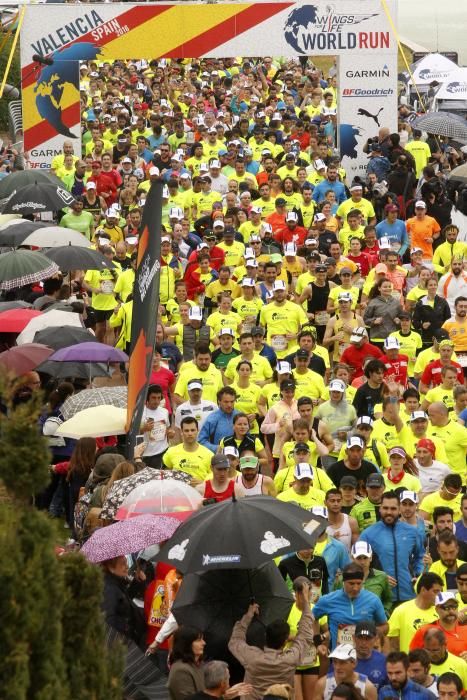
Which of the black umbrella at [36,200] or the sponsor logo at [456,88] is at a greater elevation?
the black umbrella at [36,200]

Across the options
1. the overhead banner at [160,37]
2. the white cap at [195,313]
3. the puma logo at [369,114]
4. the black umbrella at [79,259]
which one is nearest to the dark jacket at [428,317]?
the white cap at [195,313]

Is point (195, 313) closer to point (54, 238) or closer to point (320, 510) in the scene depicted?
point (54, 238)

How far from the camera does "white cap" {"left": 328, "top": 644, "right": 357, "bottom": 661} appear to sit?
33.4ft

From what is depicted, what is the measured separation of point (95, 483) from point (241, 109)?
22512 millimetres

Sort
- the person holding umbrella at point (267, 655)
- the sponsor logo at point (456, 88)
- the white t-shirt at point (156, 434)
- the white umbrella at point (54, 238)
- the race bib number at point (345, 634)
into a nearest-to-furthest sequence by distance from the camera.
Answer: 1. the person holding umbrella at point (267, 655)
2. the race bib number at point (345, 634)
3. the white t-shirt at point (156, 434)
4. the white umbrella at point (54, 238)
5. the sponsor logo at point (456, 88)

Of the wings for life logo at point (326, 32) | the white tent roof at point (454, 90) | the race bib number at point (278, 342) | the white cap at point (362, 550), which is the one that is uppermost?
the white cap at point (362, 550)

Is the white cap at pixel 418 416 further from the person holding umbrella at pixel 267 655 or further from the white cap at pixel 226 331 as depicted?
the person holding umbrella at pixel 267 655

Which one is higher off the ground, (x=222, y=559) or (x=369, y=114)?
(x=222, y=559)

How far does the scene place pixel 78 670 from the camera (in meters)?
6.01

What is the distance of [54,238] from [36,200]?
4.53 feet

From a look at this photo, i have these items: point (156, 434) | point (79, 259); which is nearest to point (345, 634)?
point (156, 434)

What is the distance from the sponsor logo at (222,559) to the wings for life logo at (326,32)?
18.0m

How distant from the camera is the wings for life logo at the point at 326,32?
27016 millimetres

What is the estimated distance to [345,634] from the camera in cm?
1129
